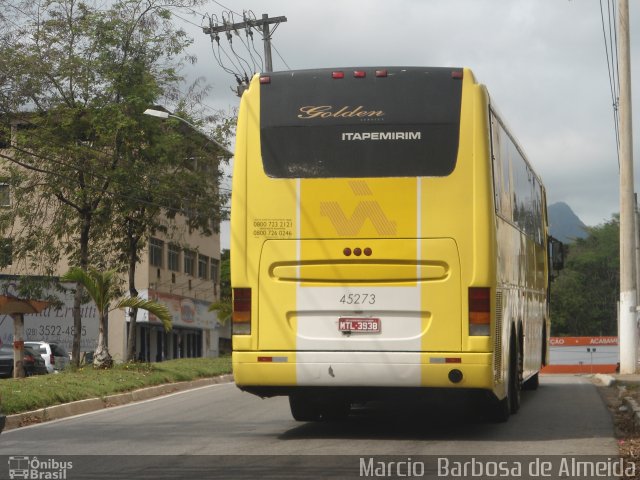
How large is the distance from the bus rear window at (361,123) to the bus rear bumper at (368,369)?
6.17 feet

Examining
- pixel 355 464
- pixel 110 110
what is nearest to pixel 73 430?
pixel 355 464

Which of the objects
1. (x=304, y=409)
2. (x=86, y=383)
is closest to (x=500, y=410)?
(x=304, y=409)

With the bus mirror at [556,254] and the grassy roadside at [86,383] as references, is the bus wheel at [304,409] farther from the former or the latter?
the bus mirror at [556,254]

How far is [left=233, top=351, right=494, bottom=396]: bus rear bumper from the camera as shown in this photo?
451 inches

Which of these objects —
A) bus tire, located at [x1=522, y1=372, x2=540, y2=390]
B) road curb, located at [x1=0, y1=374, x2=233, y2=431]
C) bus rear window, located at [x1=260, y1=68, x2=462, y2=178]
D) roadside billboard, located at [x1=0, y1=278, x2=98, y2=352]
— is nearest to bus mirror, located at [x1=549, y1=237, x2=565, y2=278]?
bus tire, located at [x1=522, y1=372, x2=540, y2=390]

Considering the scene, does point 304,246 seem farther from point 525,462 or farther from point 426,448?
point 525,462

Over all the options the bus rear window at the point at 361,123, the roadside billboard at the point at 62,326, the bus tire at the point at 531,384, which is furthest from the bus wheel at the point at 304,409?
the roadside billboard at the point at 62,326

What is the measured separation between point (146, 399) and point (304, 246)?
356 inches

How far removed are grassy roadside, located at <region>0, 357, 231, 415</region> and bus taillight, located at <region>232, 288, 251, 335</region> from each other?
8.24 feet

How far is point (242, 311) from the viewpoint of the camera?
11.9 meters

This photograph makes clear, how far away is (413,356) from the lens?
11516 mm

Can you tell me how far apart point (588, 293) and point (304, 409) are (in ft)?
316

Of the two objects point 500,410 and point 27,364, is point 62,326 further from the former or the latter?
point 500,410

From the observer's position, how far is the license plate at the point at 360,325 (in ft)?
38.1
